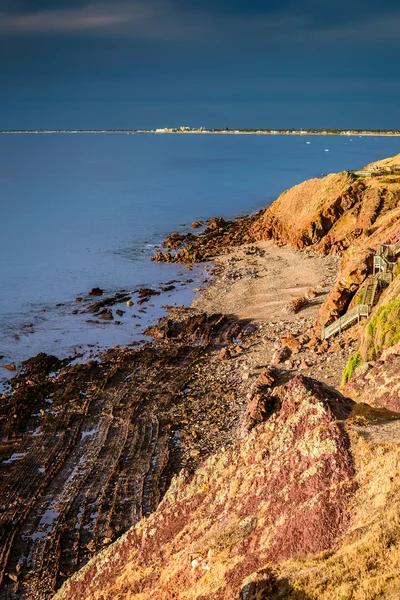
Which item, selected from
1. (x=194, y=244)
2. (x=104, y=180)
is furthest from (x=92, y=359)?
(x=104, y=180)

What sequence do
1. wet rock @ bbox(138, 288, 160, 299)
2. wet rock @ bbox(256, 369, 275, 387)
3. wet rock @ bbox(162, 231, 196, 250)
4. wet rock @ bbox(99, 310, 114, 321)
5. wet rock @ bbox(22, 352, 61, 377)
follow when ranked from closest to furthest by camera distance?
wet rock @ bbox(256, 369, 275, 387)
wet rock @ bbox(22, 352, 61, 377)
wet rock @ bbox(99, 310, 114, 321)
wet rock @ bbox(138, 288, 160, 299)
wet rock @ bbox(162, 231, 196, 250)

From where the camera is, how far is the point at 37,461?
83.7ft

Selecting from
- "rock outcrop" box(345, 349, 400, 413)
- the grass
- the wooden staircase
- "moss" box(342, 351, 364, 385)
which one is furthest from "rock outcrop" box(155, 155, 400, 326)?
the grass

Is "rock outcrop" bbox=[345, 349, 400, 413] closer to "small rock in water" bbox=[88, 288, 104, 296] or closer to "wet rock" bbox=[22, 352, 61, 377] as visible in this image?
"wet rock" bbox=[22, 352, 61, 377]

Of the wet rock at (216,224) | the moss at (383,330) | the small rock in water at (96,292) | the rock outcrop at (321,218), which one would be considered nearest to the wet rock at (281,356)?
the moss at (383,330)

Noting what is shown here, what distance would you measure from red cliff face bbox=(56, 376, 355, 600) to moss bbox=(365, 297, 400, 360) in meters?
8.18

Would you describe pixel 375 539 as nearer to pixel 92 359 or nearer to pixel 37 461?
pixel 37 461

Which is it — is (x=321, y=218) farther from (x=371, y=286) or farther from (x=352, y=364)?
(x=352, y=364)

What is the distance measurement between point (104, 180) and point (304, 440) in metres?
139

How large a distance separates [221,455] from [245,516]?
111 inches

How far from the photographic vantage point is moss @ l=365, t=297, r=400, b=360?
24.2m

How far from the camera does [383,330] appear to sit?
972 inches

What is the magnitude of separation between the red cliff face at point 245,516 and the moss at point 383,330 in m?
8.18

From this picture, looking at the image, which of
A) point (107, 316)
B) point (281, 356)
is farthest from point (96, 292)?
point (281, 356)
